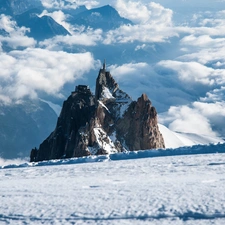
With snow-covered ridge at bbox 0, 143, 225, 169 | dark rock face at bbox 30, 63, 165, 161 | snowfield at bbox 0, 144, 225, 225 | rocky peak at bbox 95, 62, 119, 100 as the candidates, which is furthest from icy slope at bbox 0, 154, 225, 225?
rocky peak at bbox 95, 62, 119, 100

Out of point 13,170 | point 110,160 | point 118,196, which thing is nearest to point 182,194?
point 118,196

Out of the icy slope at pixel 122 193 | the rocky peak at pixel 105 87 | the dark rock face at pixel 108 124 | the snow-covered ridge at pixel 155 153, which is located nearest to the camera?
the icy slope at pixel 122 193

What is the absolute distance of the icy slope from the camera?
33.1 feet

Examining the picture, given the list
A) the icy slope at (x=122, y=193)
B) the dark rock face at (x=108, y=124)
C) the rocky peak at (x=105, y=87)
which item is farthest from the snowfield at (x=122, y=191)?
the rocky peak at (x=105, y=87)

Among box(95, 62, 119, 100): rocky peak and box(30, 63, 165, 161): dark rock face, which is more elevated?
box(95, 62, 119, 100): rocky peak

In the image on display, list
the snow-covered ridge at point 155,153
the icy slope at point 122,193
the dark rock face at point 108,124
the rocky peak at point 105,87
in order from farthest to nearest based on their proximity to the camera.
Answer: the rocky peak at point 105,87 < the dark rock face at point 108,124 < the snow-covered ridge at point 155,153 < the icy slope at point 122,193

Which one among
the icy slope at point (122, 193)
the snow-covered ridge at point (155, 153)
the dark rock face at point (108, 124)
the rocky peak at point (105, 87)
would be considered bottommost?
the icy slope at point (122, 193)

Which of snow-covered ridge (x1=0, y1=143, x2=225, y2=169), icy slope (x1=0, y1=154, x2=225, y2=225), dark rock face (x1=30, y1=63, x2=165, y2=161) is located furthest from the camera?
dark rock face (x1=30, y1=63, x2=165, y2=161)

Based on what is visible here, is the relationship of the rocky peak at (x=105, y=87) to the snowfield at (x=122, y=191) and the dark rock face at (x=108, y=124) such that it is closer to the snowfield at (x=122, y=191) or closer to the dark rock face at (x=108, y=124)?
the dark rock face at (x=108, y=124)

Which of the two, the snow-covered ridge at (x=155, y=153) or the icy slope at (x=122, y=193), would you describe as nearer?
the icy slope at (x=122, y=193)

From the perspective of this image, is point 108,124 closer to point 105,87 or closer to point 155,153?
point 105,87

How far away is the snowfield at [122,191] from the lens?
10.1 meters

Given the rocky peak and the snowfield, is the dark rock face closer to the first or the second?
the rocky peak

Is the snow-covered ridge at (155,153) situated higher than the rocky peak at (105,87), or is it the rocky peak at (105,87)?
the rocky peak at (105,87)
